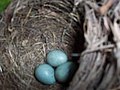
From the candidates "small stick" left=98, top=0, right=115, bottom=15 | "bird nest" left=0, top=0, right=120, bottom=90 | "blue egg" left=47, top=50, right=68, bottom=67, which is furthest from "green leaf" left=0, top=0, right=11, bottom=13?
"small stick" left=98, top=0, right=115, bottom=15

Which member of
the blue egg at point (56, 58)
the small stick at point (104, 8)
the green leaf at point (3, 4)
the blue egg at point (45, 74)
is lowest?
the blue egg at point (45, 74)

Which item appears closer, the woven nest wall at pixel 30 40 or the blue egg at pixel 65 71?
the blue egg at pixel 65 71

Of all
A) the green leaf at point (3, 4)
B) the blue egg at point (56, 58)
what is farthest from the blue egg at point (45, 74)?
the green leaf at point (3, 4)

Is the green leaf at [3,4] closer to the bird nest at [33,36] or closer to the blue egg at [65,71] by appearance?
the bird nest at [33,36]

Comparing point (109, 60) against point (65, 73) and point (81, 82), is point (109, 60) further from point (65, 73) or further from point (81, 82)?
point (65, 73)

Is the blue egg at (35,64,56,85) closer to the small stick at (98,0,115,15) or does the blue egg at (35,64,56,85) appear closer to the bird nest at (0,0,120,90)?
the bird nest at (0,0,120,90)

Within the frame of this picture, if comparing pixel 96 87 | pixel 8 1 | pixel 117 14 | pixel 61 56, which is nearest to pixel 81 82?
pixel 96 87
